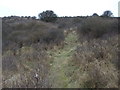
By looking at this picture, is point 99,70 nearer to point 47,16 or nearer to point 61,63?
point 61,63

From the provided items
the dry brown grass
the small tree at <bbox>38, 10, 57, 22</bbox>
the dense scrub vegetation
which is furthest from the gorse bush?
the small tree at <bbox>38, 10, 57, 22</bbox>

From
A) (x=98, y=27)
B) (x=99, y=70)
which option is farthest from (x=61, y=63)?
(x=98, y=27)

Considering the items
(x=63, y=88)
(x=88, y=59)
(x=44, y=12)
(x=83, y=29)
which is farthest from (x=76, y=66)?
(x=44, y=12)

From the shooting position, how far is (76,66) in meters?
12.3

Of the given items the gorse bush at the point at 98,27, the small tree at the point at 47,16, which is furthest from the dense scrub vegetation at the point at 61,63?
the small tree at the point at 47,16

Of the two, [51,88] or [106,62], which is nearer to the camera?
[51,88]

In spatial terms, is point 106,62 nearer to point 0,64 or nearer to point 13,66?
point 13,66

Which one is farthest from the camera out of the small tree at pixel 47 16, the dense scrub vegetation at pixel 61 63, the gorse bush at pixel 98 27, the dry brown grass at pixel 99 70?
the small tree at pixel 47 16

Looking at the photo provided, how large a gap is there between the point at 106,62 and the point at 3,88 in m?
3.69

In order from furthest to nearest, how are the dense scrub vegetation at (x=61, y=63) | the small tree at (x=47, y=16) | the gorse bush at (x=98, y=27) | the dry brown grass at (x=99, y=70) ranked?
the small tree at (x=47, y=16) → the gorse bush at (x=98, y=27) → the dense scrub vegetation at (x=61, y=63) → the dry brown grass at (x=99, y=70)

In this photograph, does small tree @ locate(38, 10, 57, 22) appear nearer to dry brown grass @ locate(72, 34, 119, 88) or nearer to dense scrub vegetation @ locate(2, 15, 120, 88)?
dense scrub vegetation @ locate(2, 15, 120, 88)

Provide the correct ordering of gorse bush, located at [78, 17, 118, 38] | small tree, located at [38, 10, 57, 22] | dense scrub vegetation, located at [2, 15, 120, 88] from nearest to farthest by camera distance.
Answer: dense scrub vegetation, located at [2, 15, 120, 88] < gorse bush, located at [78, 17, 118, 38] < small tree, located at [38, 10, 57, 22]

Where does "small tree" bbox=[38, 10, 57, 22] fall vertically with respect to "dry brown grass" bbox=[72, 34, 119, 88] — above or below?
above

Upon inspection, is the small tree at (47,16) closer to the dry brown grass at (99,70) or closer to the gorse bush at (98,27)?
the gorse bush at (98,27)
